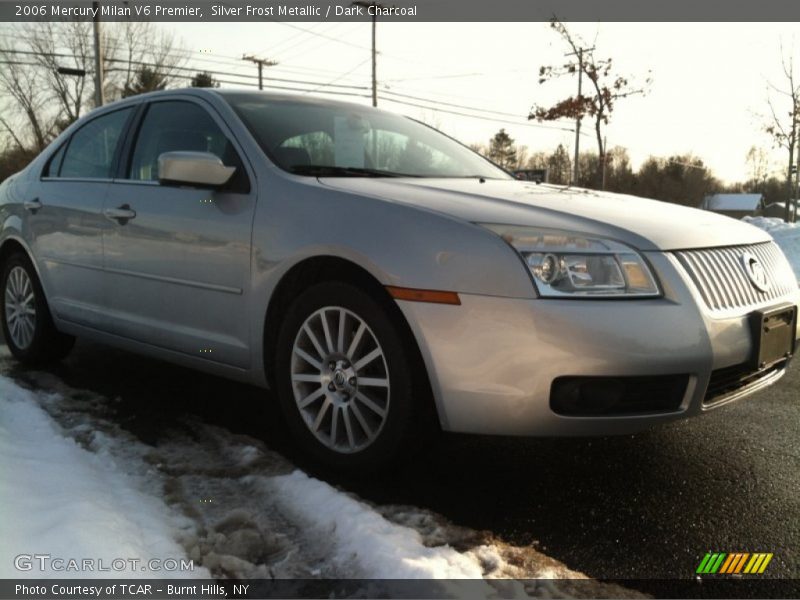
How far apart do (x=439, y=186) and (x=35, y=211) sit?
2848 mm

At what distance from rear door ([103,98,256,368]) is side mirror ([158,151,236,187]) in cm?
8

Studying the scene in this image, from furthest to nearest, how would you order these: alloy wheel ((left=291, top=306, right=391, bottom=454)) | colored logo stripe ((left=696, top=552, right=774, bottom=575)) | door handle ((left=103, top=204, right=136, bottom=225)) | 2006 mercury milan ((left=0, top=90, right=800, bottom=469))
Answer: door handle ((left=103, top=204, right=136, bottom=225)) → alloy wheel ((left=291, top=306, right=391, bottom=454)) → 2006 mercury milan ((left=0, top=90, right=800, bottom=469)) → colored logo stripe ((left=696, top=552, right=774, bottom=575))

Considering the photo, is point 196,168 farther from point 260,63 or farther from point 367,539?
point 260,63

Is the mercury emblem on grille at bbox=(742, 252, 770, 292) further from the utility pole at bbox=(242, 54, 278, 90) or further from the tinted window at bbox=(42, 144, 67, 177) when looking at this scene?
the utility pole at bbox=(242, 54, 278, 90)

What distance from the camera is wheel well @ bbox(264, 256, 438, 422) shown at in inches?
102

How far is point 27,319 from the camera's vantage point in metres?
4.64

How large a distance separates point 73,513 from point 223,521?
464 millimetres

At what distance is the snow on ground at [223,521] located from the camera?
204 cm

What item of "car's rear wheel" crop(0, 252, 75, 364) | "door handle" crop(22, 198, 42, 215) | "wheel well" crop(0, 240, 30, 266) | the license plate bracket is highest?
"door handle" crop(22, 198, 42, 215)

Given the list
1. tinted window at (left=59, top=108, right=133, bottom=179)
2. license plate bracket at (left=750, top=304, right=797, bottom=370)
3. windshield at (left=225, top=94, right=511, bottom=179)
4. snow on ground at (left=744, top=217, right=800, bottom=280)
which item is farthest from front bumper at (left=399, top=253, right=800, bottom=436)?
snow on ground at (left=744, top=217, right=800, bottom=280)

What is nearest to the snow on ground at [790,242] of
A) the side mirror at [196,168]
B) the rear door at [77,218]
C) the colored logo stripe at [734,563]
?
the colored logo stripe at [734,563]

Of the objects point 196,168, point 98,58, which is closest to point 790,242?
point 196,168

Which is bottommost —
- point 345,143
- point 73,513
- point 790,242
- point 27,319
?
point 73,513

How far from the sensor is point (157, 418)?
11.4ft
